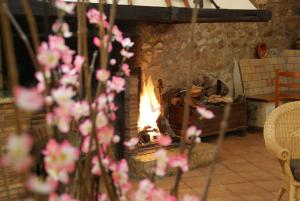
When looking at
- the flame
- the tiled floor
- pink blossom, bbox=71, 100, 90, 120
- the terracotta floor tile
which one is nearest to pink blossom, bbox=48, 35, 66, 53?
pink blossom, bbox=71, 100, 90, 120

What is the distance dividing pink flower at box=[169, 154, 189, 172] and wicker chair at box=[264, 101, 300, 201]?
2.23 metres

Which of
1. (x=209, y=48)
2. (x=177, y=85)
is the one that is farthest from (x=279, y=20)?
(x=177, y=85)

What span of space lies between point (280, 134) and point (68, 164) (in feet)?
9.07

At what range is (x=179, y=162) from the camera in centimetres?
71

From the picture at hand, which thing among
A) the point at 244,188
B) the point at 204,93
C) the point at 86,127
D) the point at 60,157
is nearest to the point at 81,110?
the point at 86,127

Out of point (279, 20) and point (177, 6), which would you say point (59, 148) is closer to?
point (177, 6)

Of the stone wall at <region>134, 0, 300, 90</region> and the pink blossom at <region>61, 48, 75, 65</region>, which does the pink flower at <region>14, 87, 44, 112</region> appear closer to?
the pink blossom at <region>61, 48, 75, 65</region>

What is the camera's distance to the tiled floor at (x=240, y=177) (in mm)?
3582

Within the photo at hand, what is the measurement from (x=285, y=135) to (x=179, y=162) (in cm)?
253

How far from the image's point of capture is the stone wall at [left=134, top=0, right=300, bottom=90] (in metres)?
5.13

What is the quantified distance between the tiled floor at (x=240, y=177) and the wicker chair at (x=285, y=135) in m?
0.65

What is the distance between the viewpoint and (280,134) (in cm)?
303

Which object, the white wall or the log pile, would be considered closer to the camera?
the white wall

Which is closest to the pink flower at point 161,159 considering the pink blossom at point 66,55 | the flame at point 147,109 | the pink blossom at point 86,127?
the pink blossom at point 86,127
